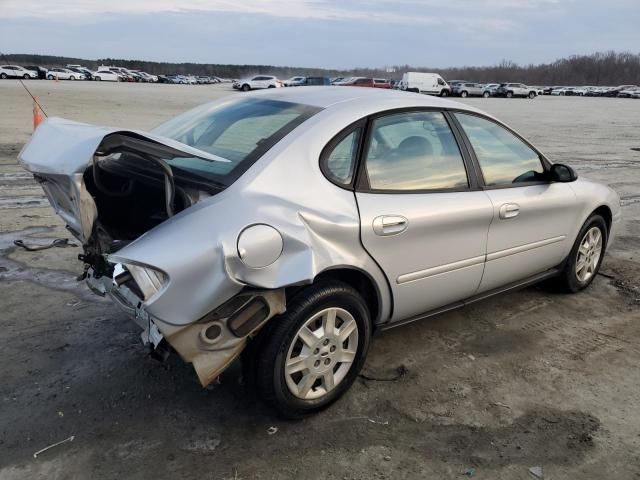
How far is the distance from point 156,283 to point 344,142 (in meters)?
1.30

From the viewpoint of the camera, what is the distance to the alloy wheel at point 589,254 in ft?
15.4

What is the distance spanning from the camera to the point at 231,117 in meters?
3.54

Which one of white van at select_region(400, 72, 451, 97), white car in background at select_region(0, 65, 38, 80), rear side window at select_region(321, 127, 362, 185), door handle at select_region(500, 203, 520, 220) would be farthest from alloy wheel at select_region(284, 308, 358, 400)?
white car in background at select_region(0, 65, 38, 80)

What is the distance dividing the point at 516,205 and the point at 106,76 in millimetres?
70906

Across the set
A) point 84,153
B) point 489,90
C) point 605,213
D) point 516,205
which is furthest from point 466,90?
point 84,153

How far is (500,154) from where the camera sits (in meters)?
3.93

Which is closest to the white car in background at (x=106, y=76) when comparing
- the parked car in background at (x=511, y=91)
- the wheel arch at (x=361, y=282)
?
the parked car in background at (x=511, y=91)

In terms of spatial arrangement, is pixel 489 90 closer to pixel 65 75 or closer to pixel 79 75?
pixel 79 75

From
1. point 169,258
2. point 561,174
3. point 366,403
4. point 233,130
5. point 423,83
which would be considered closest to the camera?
point 169,258

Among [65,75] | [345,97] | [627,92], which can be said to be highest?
[345,97]

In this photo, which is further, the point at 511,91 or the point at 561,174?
the point at 511,91

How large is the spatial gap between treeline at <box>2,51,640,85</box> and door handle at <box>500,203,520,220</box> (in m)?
102

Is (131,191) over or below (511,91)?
over

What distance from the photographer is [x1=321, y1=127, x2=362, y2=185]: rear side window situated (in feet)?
9.77
